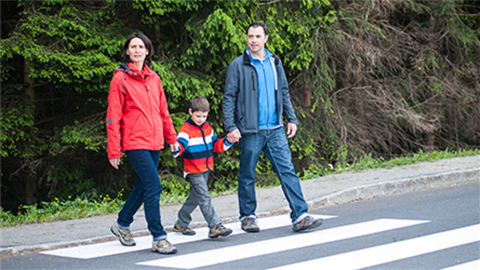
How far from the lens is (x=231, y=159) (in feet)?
37.4

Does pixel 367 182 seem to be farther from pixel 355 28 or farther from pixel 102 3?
pixel 102 3

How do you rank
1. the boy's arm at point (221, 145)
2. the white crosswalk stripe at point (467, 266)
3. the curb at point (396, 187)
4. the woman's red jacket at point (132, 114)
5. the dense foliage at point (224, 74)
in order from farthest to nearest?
the dense foliage at point (224, 74) → the curb at point (396, 187) → the boy's arm at point (221, 145) → the woman's red jacket at point (132, 114) → the white crosswalk stripe at point (467, 266)

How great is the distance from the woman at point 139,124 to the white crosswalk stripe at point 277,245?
32 centimetres

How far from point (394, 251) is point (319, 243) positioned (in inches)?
28.4

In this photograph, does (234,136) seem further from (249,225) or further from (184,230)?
(184,230)

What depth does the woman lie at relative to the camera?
4801 mm

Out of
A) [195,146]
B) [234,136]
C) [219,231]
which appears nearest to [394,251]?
[219,231]

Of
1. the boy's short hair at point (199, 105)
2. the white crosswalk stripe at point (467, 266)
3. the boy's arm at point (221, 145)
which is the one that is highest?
the boy's short hair at point (199, 105)

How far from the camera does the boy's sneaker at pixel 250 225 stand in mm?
5672

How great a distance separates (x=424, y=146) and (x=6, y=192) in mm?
12043

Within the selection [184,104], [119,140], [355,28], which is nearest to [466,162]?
[355,28]

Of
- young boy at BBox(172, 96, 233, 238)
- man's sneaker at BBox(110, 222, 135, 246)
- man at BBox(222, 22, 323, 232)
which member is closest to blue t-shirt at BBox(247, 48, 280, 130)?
man at BBox(222, 22, 323, 232)

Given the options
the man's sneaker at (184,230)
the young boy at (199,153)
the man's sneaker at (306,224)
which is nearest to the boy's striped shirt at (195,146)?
the young boy at (199,153)

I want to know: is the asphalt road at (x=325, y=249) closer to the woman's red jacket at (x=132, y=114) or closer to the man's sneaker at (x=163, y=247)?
the man's sneaker at (x=163, y=247)
